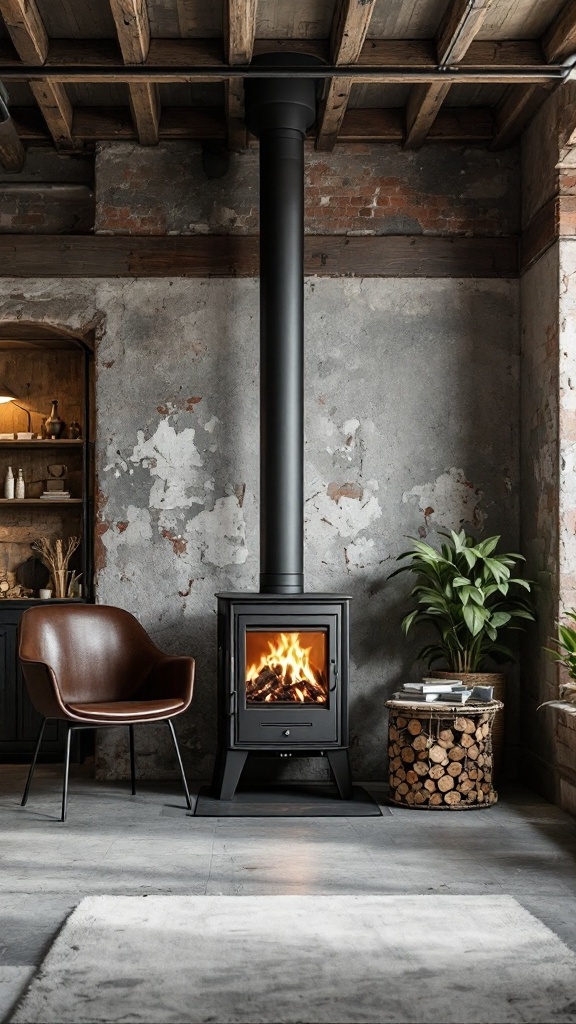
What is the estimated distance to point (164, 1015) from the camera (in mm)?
2324

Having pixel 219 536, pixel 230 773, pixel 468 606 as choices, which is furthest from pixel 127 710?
pixel 468 606

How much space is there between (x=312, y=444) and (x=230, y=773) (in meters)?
1.77

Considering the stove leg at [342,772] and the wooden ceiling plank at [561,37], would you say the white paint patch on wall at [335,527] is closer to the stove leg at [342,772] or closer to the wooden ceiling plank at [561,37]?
the stove leg at [342,772]

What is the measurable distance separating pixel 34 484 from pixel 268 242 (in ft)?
7.83

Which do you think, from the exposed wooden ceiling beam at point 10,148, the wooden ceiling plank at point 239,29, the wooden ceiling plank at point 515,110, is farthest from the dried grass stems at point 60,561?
the wooden ceiling plank at point 515,110

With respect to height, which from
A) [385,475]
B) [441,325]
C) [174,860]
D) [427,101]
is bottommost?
[174,860]

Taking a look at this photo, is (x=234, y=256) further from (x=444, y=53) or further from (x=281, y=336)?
(x=444, y=53)

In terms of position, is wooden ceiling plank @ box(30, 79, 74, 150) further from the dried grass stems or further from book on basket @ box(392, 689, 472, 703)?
book on basket @ box(392, 689, 472, 703)

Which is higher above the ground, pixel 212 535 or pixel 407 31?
pixel 407 31

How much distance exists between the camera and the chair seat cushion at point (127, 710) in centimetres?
445

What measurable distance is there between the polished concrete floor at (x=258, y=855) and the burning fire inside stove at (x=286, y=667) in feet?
1.94

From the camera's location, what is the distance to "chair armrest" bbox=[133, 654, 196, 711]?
4.80m

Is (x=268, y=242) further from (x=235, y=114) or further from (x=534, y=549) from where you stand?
(x=534, y=549)

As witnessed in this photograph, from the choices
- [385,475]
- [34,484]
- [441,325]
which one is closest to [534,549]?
[385,475]
